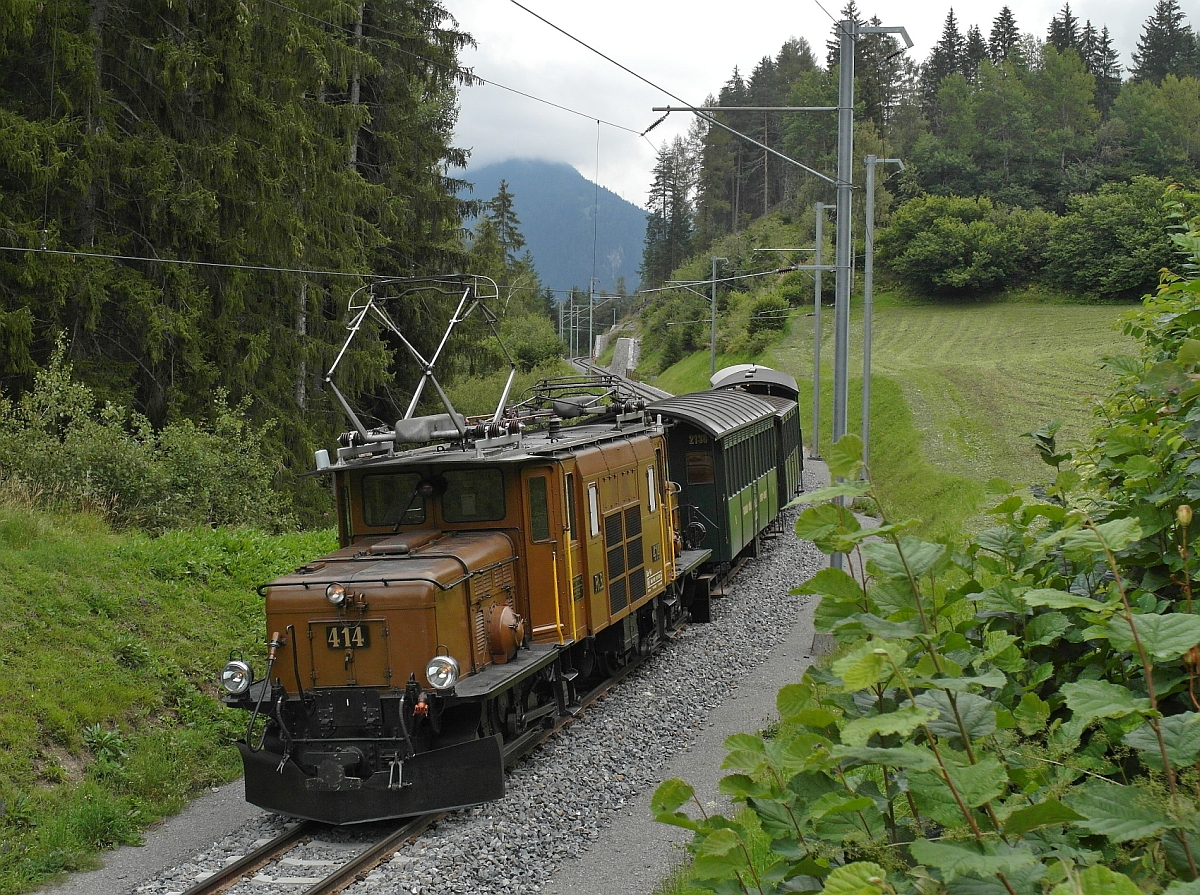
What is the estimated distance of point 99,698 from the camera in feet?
33.0

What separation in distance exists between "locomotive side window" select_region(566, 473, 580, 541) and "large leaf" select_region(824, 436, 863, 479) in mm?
7296

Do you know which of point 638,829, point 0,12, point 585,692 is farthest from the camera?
point 0,12

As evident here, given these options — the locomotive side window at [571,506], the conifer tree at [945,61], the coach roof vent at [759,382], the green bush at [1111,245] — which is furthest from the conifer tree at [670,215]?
the locomotive side window at [571,506]

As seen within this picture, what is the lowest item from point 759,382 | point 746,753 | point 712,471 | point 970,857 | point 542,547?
point 712,471

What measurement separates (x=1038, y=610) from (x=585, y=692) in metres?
9.05

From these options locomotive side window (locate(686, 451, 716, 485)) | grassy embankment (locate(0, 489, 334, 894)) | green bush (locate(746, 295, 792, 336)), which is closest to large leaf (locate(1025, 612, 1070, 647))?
grassy embankment (locate(0, 489, 334, 894))

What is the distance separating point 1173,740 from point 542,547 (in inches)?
303

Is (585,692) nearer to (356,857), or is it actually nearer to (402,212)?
(356,857)

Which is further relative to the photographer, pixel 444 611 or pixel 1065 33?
pixel 1065 33

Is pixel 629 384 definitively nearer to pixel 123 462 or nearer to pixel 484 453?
pixel 484 453

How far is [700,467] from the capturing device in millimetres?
16625

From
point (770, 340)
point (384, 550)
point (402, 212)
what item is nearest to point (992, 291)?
point (770, 340)

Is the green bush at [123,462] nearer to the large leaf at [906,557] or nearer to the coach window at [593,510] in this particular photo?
the coach window at [593,510]

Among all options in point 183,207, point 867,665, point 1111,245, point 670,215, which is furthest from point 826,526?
point 670,215
